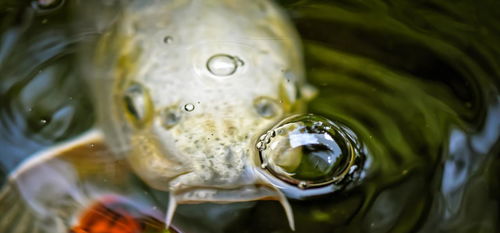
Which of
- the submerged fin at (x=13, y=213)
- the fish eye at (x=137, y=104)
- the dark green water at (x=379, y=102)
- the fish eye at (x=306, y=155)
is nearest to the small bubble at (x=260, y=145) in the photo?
the fish eye at (x=306, y=155)

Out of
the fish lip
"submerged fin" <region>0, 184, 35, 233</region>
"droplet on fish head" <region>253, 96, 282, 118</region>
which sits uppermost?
"droplet on fish head" <region>253, 96, 282, 118</region>

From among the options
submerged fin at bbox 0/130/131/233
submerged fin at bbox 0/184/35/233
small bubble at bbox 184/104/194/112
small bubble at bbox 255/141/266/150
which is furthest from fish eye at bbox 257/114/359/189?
submerged fin at bbox 0/184/35/233

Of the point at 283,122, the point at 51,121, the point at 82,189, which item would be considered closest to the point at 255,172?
the point at 283,122

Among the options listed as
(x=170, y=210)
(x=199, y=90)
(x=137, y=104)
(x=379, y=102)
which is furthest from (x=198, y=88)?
(x=379, y=102)

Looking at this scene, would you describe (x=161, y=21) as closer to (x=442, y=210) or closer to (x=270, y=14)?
(x=270, y=14)

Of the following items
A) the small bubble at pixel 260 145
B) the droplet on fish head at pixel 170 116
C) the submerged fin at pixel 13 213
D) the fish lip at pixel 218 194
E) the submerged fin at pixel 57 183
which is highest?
the small bubble at pixel 260 145

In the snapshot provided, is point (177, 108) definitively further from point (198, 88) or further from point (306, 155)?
point (306, 155)

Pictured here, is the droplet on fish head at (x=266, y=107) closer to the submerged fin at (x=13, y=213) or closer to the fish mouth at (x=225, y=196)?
the fish mouth at (x=225, y=196)

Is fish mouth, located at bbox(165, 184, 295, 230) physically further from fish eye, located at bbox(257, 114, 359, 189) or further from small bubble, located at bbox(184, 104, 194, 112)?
small bubble, located at bbox(184, 104, 194, 112)
